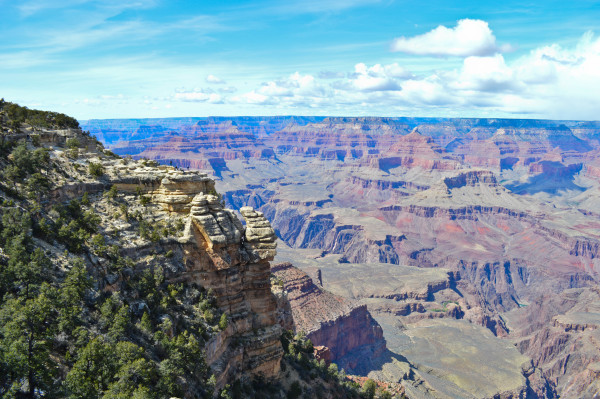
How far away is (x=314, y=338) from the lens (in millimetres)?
94625

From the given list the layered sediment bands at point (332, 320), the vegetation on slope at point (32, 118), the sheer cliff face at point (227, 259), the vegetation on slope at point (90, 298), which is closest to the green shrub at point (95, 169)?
the vegetation on slope at point (90, 298)

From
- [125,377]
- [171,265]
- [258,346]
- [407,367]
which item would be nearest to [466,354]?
[407,367]

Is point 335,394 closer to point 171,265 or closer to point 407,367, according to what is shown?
point 171,265

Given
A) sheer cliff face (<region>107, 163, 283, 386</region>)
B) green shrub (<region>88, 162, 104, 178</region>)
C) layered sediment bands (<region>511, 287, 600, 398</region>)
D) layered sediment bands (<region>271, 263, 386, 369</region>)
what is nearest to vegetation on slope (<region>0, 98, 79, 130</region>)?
green shrub (<region>88, 162, 104, 178</region>)

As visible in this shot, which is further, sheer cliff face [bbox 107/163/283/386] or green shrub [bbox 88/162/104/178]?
green shrub [bbox 88/162/104/178]

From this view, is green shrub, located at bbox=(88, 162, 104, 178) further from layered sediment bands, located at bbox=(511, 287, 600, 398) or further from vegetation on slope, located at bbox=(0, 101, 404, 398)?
layered sediment bands, located at bbox=(511, 287, 600, 398)

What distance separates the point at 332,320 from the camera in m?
102

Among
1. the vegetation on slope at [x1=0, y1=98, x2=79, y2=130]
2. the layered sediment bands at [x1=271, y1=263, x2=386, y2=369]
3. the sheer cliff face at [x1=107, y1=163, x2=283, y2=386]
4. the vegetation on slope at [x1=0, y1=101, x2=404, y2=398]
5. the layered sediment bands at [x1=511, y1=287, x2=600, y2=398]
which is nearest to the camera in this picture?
the vegetation on slope at [x1=0, y1=101, x2=404, y2=398]

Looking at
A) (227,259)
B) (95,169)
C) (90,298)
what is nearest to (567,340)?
(227,259)

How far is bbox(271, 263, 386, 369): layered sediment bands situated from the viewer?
3892 inches

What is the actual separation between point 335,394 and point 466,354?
84356 millimetres

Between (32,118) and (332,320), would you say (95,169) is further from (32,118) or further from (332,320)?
(332,320)

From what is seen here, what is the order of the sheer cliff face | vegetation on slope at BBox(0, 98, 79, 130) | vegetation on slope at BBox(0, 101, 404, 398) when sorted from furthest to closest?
vegetation on slope at BBox(0, 98, 79, 130)
the sheer cliff face
vegetation on slope at BBox(0, 101, 404, 398)

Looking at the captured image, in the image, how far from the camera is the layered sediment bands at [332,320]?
9886 cm
